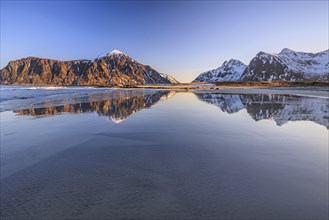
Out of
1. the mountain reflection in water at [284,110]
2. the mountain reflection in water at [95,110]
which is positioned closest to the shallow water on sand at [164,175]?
the mountain reflection in water at [284,110]

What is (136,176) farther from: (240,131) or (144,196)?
(240,131)

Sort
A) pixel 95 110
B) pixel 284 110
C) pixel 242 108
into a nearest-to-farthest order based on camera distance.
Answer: pixel 284 110 → pixel 95 110 → pixel 242 108

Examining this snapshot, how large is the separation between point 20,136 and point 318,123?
15.2 metres

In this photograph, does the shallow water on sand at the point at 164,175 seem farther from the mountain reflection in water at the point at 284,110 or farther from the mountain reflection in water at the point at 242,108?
the mountain reflection in water at the point at 242,108

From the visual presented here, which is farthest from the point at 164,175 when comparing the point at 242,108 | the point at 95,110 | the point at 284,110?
the point at 242,108

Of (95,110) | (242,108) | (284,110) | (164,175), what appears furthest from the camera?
(242,108)

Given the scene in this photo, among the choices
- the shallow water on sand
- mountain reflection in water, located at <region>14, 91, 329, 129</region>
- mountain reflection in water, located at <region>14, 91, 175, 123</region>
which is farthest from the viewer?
mountain reflection in water, located at <region>14, 91, 175, 123</region>

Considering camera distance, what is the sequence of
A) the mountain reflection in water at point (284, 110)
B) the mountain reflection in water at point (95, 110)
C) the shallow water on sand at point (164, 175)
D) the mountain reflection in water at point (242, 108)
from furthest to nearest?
the mountain reflection in water at point (95, 110) → the mountain reflection in water at point (242, 108) → the mountain reflection in water at point (284, 110) → the shallow water on sand at point (164, 175)

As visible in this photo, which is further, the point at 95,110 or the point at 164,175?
the point at 95,110

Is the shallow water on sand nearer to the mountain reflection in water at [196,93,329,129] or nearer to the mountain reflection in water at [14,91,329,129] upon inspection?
the mountain reflection in water at [196,93,329,129]

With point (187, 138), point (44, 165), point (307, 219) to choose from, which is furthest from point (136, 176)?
point (187, 138)

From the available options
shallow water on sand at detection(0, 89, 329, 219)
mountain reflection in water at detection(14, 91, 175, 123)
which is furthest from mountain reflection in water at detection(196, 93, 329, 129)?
mountain reflection in water at detection(14, 91, 175, 123)

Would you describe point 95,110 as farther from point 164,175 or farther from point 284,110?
point 284,110

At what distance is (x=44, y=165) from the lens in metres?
6.22
